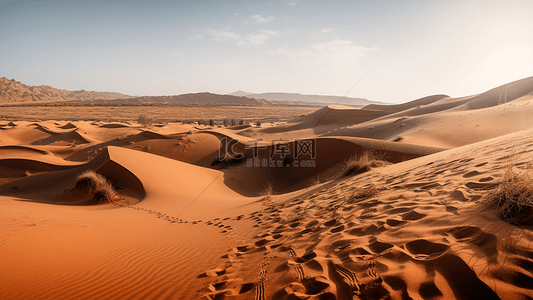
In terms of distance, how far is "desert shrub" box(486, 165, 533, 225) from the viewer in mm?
2057

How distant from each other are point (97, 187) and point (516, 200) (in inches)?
371

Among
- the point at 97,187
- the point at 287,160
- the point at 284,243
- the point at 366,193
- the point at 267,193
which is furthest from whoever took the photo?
the point at 287,160

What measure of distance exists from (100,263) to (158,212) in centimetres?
331

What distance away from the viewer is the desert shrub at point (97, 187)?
7.49 metres

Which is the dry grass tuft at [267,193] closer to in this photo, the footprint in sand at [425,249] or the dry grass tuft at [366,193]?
the dry grass tuft at [366,193]

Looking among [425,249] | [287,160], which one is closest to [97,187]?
[287,160]

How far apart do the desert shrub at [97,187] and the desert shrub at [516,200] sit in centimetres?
884

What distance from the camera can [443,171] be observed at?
426cm

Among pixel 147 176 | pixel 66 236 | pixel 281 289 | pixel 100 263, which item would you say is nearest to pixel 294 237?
pixel 281 289

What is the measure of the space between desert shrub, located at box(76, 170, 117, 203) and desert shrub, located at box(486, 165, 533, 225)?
884 centimetres

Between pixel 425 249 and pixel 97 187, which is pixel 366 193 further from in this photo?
pixel 97 187

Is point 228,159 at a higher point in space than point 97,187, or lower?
lower

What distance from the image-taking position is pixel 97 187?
7.62m

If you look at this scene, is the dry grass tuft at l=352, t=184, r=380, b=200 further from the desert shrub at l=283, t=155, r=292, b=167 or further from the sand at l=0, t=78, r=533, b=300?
the desert shrub at l=283, t=155, r=292, b=167
